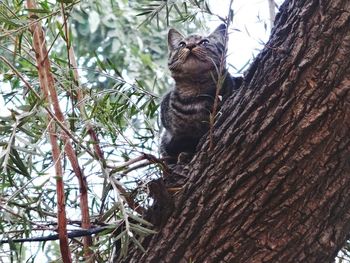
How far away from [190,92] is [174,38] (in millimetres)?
360

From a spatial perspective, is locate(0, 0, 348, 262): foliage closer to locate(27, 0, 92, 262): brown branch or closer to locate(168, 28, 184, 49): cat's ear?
locate(27, 0, 92, 262): brown branch

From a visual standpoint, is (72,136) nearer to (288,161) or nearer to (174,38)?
(288,161)

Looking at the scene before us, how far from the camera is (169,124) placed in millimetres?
2279

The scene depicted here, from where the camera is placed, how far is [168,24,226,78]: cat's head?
2.37m

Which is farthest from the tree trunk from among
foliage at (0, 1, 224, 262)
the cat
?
the cat

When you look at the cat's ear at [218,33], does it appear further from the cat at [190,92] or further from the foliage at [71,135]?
the foliage at [71,135]

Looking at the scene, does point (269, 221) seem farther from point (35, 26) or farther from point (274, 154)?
point (35, 26)

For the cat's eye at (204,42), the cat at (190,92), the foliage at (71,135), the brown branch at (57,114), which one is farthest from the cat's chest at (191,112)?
the brown branch at (57,114)

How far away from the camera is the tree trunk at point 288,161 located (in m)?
1.38

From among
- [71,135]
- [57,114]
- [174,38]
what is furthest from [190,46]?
[71,135]

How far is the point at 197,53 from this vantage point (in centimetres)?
240

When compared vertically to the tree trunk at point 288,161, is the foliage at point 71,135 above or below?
above

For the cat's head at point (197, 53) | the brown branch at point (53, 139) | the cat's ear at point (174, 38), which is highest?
the cat's ear at point (174, 38)

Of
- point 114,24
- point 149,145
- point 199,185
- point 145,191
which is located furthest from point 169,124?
point 114,24
